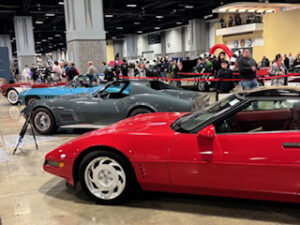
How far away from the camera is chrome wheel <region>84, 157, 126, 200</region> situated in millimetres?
3396

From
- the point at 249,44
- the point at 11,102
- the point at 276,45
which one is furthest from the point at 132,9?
the point at 11,102

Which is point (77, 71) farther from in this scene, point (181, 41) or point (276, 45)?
point (181, 41)

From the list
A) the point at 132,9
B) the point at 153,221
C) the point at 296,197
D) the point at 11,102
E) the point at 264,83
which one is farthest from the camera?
the point at 132,9

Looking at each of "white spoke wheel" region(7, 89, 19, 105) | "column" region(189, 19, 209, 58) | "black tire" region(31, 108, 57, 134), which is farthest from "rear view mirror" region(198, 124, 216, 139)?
"column" region(189, 19, 209, 58)

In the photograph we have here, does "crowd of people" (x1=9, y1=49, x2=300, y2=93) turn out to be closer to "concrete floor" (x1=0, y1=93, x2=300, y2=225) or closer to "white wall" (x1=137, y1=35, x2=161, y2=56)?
"concrete floor" (x1=0, y1=93, x2=300, y2=225)

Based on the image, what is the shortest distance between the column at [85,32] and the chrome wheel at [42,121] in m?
6.77

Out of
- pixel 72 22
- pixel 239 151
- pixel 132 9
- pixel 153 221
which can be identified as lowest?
pixel 153 221

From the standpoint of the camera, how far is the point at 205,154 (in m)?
3.04

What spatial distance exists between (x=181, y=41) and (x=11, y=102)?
30721 millimetres

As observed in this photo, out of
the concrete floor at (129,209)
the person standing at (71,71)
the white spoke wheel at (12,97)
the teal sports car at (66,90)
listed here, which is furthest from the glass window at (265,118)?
the white spoke wheel at (12,97)

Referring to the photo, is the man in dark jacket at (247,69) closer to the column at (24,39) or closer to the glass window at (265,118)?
the glass window at (265,118)

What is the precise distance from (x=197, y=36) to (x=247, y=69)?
24.5 metres

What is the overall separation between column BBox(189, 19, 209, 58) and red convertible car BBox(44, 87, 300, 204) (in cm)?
2872

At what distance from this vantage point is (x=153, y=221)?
3139 millimetres
